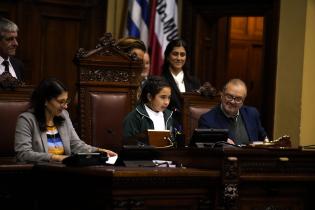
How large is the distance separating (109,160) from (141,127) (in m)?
1.11

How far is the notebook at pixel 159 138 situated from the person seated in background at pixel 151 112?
2.59ft

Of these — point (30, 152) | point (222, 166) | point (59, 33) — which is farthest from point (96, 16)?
point (222, 166)

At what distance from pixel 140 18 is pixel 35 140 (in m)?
2.86

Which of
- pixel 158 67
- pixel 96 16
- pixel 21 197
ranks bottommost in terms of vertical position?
pixel 21 197

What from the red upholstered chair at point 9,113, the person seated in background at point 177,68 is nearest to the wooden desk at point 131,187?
the red upholstered chair at point 9,113

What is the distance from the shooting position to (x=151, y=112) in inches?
207

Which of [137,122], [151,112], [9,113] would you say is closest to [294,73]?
[151,112]

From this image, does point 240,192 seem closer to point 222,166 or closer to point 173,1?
point 222,166

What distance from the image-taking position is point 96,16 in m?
7.20

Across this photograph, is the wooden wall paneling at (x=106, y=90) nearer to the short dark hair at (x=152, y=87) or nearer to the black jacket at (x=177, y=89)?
the short dark hair at (x=152, y=87)

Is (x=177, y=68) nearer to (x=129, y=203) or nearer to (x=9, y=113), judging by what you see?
(x=9, y=113)

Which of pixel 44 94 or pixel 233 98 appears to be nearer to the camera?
pixel 44 94

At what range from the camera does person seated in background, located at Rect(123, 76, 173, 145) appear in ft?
17.1

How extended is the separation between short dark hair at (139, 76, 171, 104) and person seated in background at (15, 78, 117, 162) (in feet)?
2.59
